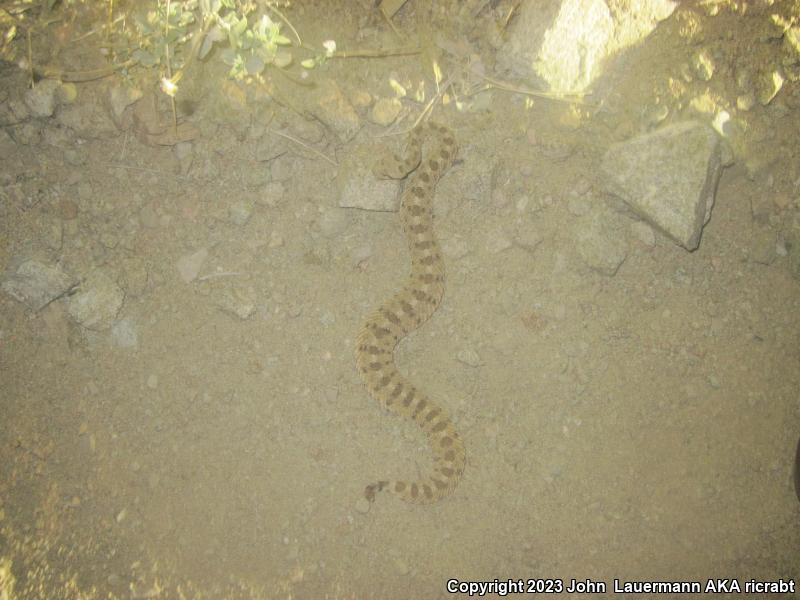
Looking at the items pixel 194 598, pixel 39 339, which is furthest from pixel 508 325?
pixel 39 339

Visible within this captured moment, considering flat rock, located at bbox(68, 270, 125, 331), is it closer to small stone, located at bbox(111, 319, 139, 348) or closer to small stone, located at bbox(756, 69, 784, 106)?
small stone, located at bbox(111, 319, 139, 348)

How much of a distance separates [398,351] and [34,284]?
8.54 ft

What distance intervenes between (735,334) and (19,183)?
17.3ft

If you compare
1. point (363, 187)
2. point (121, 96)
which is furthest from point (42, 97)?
point (363, 187)

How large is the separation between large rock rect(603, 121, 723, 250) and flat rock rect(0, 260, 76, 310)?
4.05 metres

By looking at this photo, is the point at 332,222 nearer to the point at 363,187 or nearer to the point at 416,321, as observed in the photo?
the point at 363,187

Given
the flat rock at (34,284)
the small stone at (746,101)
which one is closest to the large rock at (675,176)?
the small stone at (746,101)

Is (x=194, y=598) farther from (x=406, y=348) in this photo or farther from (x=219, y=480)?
(x=406, y=348)

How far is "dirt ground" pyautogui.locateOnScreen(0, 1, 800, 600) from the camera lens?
3439mm

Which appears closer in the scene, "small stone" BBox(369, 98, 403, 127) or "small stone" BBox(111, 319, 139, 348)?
"small stone" BBox(111, 319, 139, 348)

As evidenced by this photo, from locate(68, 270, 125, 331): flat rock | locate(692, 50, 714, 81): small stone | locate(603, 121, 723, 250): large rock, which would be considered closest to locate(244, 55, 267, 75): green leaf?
locate(68, 270, 125, 331): flat rock

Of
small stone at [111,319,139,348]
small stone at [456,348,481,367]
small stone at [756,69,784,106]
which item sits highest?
small stone at [756,69,784,106]

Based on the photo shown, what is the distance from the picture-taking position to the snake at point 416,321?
3.53 meters

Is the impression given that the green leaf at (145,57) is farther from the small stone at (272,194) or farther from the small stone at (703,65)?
the small stone at (703,65)
